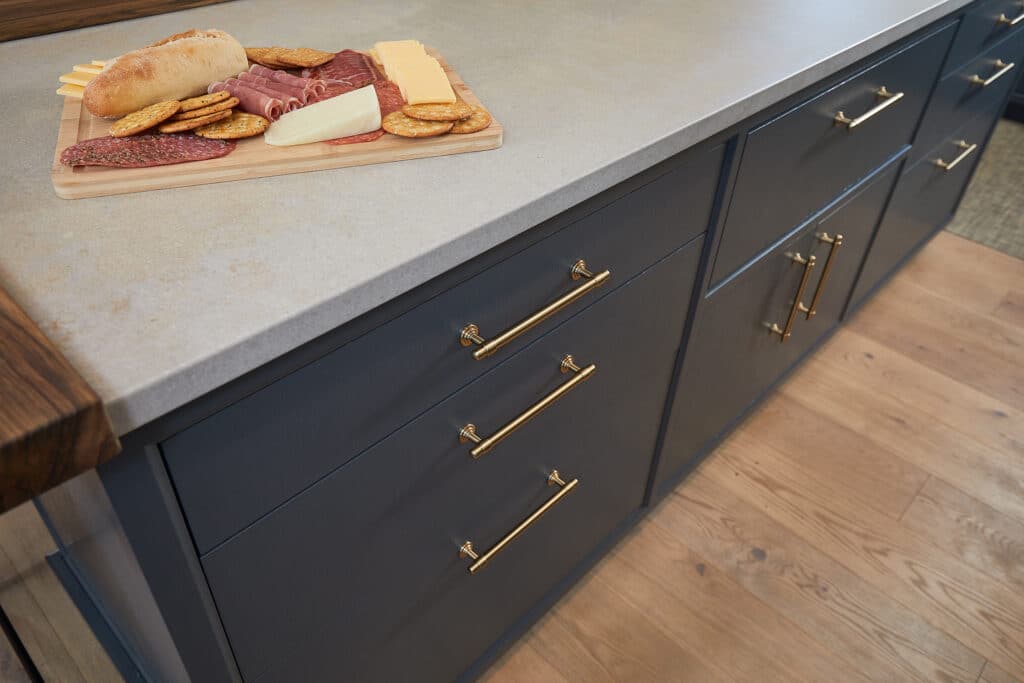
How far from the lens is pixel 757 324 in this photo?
1.33 metres

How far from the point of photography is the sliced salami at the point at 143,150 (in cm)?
67

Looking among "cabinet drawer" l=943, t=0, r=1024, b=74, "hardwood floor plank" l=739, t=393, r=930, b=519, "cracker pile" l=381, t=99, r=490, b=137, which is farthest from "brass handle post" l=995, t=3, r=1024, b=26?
"cracker pile" l=381, t=99, r=490, b=137

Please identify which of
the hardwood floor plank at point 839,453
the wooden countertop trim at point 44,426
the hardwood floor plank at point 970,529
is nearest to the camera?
the wooden countertop trim at point 44,426

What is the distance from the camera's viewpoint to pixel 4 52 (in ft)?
3.13

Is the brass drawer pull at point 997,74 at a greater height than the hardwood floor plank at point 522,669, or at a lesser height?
greater

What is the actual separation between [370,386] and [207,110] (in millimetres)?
321

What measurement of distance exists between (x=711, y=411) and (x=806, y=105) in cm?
56

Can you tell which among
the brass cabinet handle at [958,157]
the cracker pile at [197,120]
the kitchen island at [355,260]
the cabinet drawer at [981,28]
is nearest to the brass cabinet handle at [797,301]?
the kitchen island at [355,260]

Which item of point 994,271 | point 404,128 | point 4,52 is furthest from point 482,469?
point 994,271

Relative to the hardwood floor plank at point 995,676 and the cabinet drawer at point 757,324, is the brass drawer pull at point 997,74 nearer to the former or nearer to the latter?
the cabinet drawer at point 757,324

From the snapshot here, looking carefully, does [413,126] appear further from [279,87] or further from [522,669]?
[522,669]

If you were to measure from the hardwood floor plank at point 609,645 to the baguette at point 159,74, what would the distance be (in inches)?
38.5

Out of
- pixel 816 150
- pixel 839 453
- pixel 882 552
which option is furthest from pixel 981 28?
pixel 882 552

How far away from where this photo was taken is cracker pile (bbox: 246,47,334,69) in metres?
0.87
